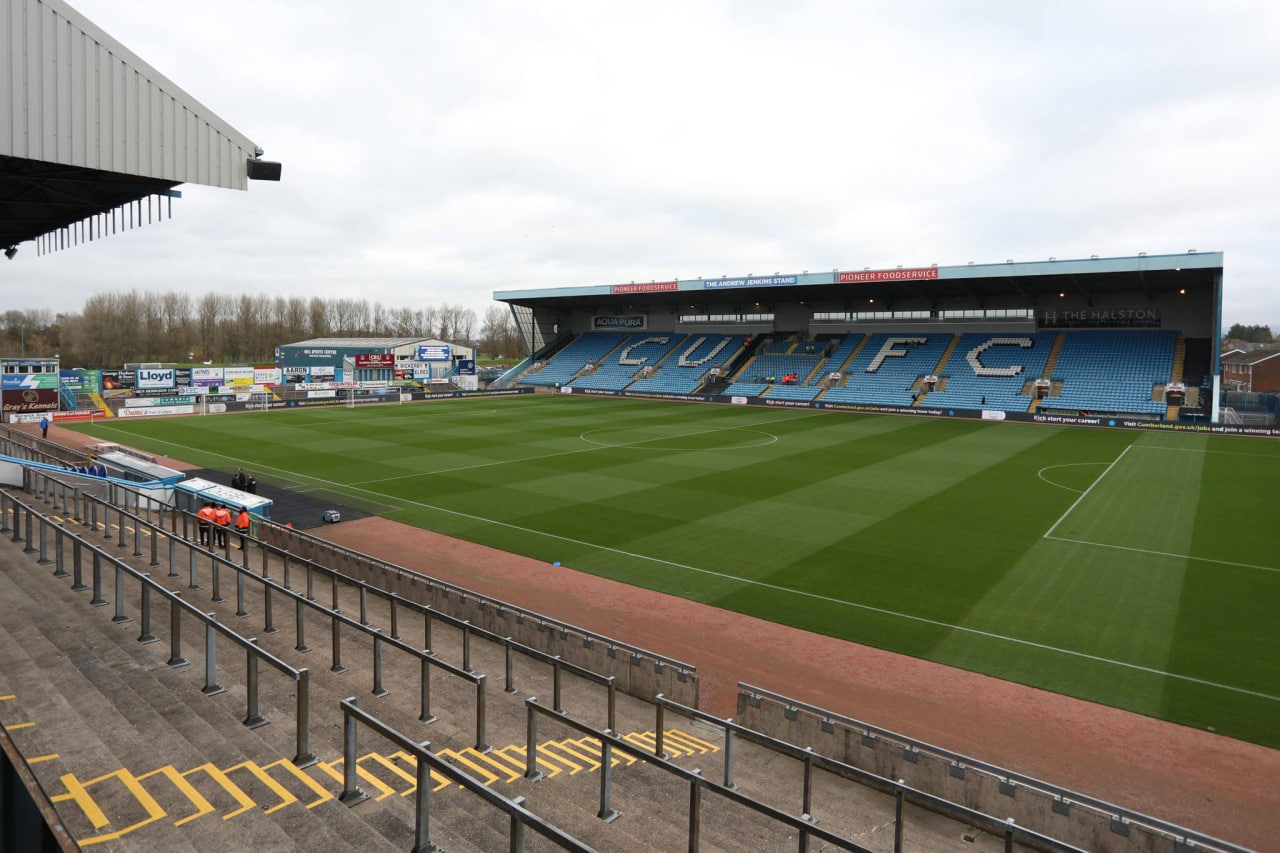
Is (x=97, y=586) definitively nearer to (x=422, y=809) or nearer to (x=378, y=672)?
(x=378, y=672)

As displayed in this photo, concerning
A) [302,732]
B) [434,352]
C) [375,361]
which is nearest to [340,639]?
[302,732]

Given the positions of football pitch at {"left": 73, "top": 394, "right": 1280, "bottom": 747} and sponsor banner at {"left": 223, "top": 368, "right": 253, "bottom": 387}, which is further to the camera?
sponsor banner at {"left": 223, "top": 368, "right": 253, "bottom": 387}

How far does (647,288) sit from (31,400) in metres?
48.9

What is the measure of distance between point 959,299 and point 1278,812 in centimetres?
6248

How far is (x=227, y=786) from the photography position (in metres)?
5.62

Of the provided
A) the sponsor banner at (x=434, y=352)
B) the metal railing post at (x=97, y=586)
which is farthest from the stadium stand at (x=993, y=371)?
the sponsor banner at (x=434, y=352)

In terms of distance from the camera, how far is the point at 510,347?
170125 mm

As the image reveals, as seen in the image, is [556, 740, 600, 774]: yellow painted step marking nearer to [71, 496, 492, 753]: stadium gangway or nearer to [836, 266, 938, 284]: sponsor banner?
[71, 496, 492, 753]: stadium gangway

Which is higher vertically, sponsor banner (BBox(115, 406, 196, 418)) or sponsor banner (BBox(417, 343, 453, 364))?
sponsor banner (BBox(417, 343, 453, 364))

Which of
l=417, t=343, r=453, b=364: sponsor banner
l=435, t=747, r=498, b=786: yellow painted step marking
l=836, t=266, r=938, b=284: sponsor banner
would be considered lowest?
l=435, t=747, r=498, b=786: yellow painted step marking

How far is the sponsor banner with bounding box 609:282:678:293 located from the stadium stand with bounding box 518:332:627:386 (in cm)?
945

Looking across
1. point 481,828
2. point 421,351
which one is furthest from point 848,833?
point 421,351

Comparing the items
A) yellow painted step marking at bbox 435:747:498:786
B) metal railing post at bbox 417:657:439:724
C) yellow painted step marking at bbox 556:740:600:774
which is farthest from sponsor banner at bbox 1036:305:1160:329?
yellow painted step marking at bbox 435:747:498:786

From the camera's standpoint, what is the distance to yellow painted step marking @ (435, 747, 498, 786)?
7699mm
